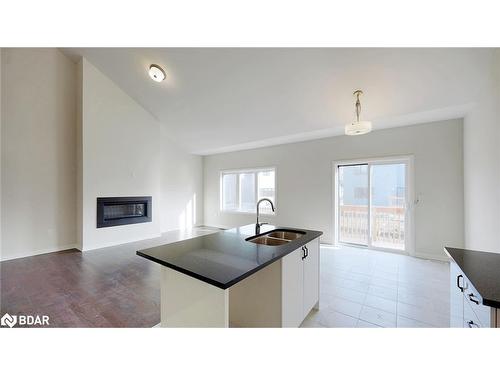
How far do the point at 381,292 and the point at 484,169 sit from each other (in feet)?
6.65

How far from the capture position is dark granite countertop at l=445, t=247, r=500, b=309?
2.72 ft

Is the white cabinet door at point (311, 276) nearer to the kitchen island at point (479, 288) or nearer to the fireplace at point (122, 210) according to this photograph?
the kitchen island at point (479, 288)

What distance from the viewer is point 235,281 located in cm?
97

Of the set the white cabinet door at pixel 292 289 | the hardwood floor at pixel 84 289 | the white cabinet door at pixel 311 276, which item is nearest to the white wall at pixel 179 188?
the hardwood floor at pixel 84 289

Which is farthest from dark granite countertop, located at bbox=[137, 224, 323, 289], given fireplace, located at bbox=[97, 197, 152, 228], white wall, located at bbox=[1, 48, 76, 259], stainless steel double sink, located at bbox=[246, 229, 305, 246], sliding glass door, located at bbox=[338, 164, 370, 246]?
white wall, located at bbox=[1, 48, 76, 259]

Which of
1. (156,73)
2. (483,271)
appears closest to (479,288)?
(483,271)

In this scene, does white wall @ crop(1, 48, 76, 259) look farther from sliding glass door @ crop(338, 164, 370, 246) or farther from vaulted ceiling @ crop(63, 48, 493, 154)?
sliding glass door @ crop(338, 164, 370, 246)

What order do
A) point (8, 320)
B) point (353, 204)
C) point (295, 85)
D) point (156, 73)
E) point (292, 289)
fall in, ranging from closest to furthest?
point (292, 289) < point (8, 320) < point (295, 85) < point (156, 73) < point (353, 204)

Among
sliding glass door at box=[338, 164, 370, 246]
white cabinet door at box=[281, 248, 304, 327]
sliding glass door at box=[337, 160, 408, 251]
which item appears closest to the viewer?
white cabinet door at box=[281, 248, 304, 327]

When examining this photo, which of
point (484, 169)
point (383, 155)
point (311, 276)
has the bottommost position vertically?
point (311, 276)

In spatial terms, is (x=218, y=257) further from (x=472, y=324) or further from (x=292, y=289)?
(x=472, y=324)

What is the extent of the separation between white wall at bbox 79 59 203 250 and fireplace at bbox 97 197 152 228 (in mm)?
101

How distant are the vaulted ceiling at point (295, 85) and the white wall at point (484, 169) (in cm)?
24

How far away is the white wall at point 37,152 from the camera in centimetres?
341
